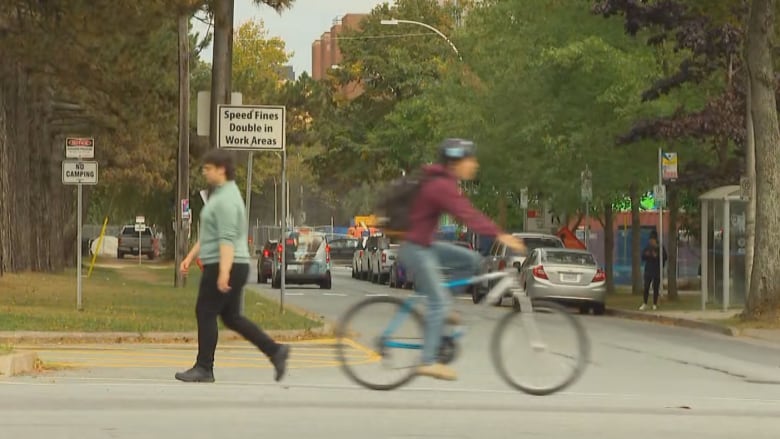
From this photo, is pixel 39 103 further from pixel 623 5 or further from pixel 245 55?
pixel 245 55

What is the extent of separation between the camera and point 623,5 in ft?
91.6

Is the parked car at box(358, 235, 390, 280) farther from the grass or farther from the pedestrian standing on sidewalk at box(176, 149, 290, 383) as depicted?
the pedestrian standing on sidewalk at box(176, 149, 290, 383)

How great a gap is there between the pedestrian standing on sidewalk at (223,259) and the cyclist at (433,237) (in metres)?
1.58

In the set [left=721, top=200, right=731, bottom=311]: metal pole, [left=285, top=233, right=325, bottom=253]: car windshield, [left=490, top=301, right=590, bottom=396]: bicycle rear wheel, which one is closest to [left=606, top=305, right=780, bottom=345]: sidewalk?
[left=721, top=200, right=731, bottom=311]: metal pole

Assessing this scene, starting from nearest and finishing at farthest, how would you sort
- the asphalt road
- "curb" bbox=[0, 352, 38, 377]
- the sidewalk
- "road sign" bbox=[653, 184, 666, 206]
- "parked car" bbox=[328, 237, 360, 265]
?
1. the asphalt road
2. "curb" bbox=[0, 352, 38, 377]
3. the sidewalk
4. "road sign" bbox=[653, 184, 666, 206]
5. "parked car" bbox=[328, 237, 360, 265]

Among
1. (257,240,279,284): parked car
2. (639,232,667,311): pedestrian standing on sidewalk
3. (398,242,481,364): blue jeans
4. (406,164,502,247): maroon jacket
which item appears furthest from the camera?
(257,240,279,284): parked car

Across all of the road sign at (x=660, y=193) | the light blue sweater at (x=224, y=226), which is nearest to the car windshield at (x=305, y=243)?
the road sign at (x=660, y=193)

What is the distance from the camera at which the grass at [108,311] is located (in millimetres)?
20766

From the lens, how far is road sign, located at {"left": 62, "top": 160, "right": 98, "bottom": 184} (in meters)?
24.0

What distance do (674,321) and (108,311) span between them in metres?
11.0

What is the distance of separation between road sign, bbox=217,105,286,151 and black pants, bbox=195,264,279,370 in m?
9.77

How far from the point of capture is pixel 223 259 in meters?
11.7

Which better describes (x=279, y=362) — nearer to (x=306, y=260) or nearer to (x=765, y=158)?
(x=765, y=158)

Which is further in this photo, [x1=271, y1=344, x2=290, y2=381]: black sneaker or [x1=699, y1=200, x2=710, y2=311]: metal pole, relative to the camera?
[x1=699, y1=200, x2=710, y2=311]: metal pole
